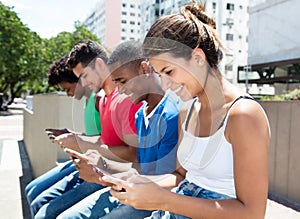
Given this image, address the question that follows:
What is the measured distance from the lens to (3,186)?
4.17m

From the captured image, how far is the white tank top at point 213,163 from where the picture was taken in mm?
1077

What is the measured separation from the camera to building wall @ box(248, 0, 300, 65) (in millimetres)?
15336

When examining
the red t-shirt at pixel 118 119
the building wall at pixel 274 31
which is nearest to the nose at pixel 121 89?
the red t-shirt at pixel 118 119

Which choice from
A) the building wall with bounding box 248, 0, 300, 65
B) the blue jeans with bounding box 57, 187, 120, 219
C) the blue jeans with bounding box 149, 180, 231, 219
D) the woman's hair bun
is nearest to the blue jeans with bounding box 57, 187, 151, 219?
the blue jeans with bounding box 57, 187, 120, 219

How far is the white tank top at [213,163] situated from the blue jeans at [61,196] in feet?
3.35

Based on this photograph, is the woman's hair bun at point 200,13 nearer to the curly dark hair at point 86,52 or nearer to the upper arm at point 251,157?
the upper arm at point 251,157

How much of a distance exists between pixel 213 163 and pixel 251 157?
166 mm

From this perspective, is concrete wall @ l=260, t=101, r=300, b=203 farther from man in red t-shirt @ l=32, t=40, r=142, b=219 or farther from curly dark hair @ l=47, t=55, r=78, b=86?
curly dark hair @ l=47, t=55, r=78, b=86

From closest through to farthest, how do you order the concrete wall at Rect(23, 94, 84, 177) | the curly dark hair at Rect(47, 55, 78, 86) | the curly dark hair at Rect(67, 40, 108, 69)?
the curly dark hair at Rect(67, 40, 108, 69), the concrete wall at Rect(23, 94, 84, 177), the curly dark hair at Rect(47, 55, 78, 86)

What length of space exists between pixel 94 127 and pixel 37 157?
2526mm

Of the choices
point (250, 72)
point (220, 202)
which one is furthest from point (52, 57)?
point (220, 202)

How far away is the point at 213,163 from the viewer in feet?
3.65

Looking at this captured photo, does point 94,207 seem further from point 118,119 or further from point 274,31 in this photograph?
point 274,31

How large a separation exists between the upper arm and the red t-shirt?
A: 35.2 inches
